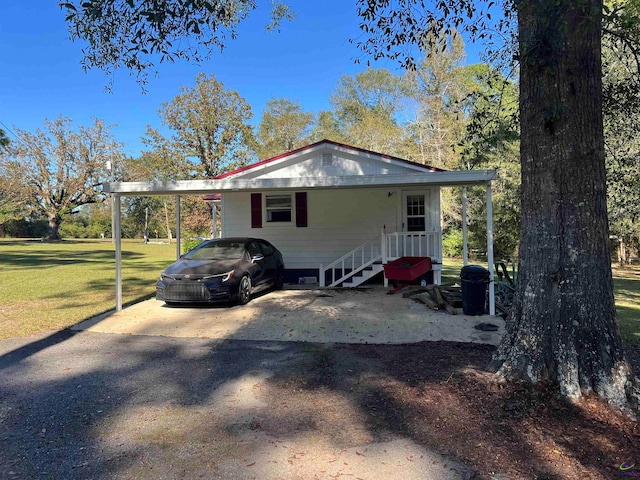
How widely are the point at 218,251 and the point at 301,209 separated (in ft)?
11.4

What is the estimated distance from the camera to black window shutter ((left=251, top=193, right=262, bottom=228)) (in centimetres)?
1207

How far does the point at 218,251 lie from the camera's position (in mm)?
9148

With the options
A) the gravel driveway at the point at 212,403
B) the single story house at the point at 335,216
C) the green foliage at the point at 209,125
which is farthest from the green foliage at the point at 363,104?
the gravel driveway at the point at 212,403

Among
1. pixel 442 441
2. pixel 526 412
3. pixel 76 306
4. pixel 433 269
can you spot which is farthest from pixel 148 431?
pixel 433 269

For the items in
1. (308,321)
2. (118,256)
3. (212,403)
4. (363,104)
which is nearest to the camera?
(212,403)

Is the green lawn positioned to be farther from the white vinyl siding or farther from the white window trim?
the white window trim

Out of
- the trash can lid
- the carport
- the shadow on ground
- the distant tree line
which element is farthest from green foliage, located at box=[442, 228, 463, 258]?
the shadow on ground

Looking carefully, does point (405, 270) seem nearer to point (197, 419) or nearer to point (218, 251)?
point (218, 251)

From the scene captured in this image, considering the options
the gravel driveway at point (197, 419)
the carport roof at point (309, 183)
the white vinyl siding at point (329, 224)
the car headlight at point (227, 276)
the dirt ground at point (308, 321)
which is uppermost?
the carport roof at point (309, 183)

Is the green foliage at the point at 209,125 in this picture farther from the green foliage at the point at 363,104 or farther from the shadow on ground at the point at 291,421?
the shadow on ground at the point at 291,421

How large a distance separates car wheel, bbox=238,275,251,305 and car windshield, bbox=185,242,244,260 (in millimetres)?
576

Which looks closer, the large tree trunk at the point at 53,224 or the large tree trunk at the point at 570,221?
the large tree trunk at the point at 570,221

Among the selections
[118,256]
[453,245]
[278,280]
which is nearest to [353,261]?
[278,280]

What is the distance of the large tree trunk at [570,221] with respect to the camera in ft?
11.1
